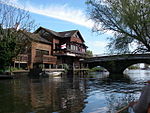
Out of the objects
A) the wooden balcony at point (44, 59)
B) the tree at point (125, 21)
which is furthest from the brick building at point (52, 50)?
the tree at point (125, 21)

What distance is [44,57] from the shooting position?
37562 millimetres

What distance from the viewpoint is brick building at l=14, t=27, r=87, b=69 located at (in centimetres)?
3631

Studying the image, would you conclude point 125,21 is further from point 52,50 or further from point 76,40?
point 76,40

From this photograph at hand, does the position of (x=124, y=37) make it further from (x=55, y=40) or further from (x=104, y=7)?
(x=55, y=40)

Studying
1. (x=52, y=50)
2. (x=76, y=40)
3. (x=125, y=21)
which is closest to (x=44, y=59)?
(x=52, y=50)

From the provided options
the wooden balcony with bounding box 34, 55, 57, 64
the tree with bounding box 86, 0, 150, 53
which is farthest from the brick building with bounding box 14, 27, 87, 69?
the tree with bounding box 86, 0, 150, 53

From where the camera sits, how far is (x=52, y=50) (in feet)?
146

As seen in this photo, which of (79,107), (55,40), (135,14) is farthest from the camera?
(55,40)

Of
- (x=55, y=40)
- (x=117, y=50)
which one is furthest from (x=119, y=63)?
(x=117, y=50)

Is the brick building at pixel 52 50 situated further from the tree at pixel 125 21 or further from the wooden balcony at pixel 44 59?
the tree at pixel 125 21

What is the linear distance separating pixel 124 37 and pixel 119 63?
3772cm

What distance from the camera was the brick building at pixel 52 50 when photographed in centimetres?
3631

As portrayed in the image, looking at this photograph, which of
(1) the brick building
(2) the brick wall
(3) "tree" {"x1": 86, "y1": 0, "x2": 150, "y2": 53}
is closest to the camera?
(3) "tree" {"x1": 86, "y1": 0, "x2": 150, "y2": 53}

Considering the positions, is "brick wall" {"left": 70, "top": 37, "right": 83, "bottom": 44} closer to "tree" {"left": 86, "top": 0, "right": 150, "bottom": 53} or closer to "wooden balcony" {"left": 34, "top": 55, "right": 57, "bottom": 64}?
"wooden balcony" {"left": 34, "top": 55, "right": 57, "bottom": 64}
